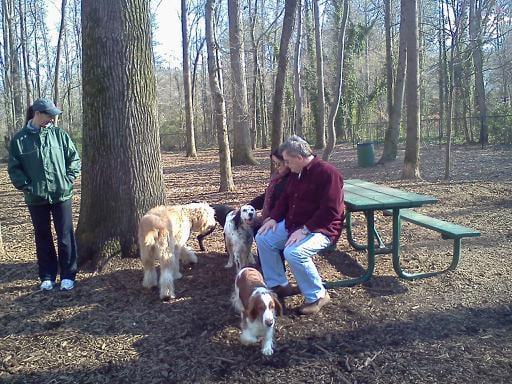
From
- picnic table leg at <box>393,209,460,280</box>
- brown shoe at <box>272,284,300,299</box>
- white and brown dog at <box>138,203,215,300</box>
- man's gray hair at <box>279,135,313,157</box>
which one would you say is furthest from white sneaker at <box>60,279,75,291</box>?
picnic table leg at <box>393,209,460,280</box>

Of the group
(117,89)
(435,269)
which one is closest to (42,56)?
(117,89)

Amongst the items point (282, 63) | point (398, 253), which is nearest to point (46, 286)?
point (398, 253)

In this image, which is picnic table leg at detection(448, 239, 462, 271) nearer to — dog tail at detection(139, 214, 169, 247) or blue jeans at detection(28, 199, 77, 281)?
dog tail at detection(139, 214, 169, 247)

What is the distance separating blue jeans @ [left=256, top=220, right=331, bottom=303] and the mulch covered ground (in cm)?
23

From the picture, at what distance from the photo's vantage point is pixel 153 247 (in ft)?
14.5

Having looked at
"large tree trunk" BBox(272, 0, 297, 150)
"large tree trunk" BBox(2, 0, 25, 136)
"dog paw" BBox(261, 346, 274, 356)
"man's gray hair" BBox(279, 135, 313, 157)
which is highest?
"large tree trunk" BBox(2, 0, 25, 136)

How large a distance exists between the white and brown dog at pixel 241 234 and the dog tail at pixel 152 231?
34.2 inches

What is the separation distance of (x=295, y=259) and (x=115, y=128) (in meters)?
2.63

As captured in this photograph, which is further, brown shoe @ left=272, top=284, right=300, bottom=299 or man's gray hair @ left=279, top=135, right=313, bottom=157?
brown shoe @ left=272, top=284, right=300, bottom=299

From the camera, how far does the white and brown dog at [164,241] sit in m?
4.34

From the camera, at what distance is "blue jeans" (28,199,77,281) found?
449 centimetres

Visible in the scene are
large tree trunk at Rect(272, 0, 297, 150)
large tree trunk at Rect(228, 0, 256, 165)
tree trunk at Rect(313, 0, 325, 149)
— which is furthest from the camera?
tree trunk at Rect(313, 0, 325, 149)

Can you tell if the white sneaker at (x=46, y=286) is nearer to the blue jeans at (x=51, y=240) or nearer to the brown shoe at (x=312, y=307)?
the blue jeans at (x=51, y=240)

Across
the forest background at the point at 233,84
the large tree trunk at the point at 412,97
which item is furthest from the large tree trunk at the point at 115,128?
the large tree trunk at the point at 412,97
